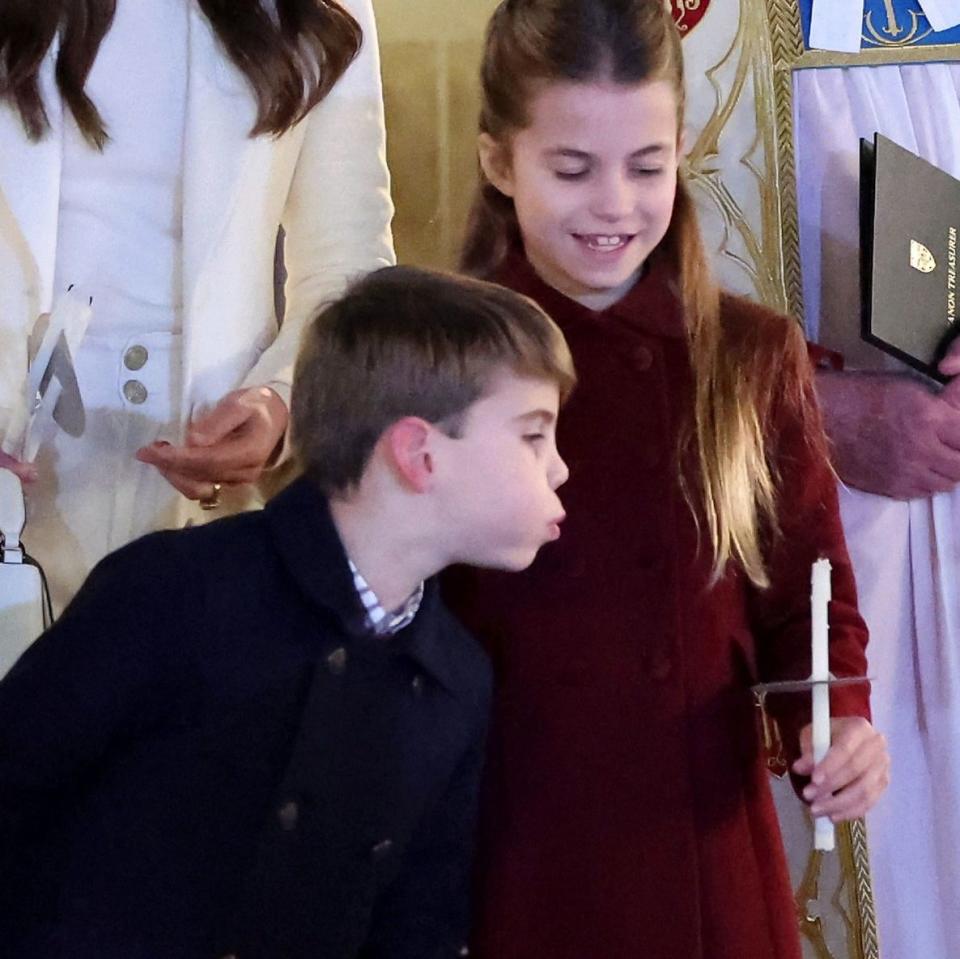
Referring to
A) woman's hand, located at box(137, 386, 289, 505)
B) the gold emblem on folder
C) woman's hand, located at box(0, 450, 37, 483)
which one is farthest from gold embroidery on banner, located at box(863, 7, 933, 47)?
woman's hand, located at box(0, 450, 37, 483)

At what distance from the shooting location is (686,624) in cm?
146

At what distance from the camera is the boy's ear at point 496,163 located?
157 cm

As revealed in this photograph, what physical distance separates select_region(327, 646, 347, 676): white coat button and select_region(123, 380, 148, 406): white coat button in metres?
0.38

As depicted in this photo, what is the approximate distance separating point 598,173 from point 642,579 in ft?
1.31

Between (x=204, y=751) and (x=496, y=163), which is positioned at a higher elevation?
(x=496, y=163)

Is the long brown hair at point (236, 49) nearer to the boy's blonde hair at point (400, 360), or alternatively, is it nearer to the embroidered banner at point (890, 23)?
the boy's blonde hair at point (400, 360)

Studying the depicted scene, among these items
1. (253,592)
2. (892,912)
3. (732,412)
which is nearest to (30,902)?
(253,592)

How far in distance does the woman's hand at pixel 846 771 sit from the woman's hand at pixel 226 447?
0.58 meters

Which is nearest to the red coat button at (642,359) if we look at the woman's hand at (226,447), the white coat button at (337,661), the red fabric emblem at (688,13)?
the woman's hand at (226,447)

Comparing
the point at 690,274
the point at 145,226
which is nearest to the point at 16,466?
the point at 145,226

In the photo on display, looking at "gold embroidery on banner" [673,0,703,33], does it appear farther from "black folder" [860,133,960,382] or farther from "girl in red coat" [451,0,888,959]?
"girl in red coat" [451,0,888,959]

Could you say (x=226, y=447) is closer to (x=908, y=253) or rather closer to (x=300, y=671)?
(x=300, y=671)

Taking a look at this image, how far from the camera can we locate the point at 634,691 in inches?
56.5

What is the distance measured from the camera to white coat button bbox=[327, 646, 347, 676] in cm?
123
